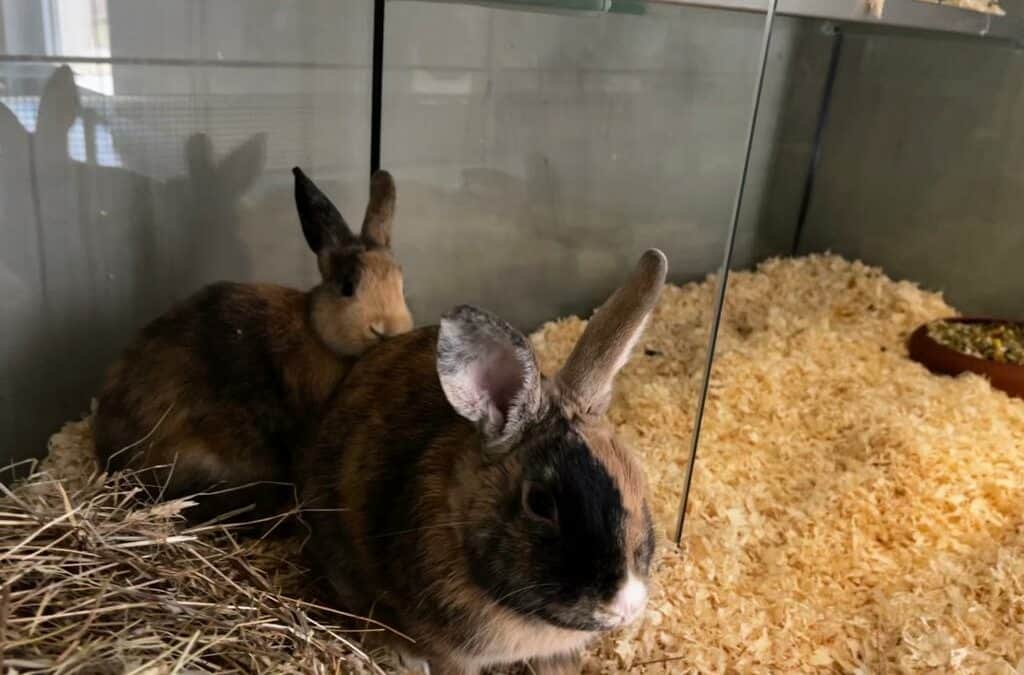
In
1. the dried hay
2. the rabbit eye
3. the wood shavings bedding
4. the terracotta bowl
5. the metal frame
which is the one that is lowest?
the wood shavings bedding

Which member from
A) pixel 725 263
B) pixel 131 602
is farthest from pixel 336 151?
pixel 131 602

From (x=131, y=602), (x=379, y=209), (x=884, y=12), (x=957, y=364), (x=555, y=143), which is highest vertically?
(x=884, y=12)

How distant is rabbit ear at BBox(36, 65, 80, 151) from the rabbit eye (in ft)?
5.42

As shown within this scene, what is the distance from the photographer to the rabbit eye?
1425mm

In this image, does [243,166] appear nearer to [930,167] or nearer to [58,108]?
[58,108]

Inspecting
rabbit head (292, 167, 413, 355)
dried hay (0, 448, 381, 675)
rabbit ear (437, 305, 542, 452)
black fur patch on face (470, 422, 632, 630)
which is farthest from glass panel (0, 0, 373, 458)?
black fur patch on face (470, 422, 632, 630)

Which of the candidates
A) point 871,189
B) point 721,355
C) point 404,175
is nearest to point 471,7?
point 404,175

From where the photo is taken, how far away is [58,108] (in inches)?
84.9

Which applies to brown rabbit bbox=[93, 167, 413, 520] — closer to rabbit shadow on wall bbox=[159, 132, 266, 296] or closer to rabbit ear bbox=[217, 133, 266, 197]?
rabbit shadow on wall bbox=[159, 132, 266, 296]

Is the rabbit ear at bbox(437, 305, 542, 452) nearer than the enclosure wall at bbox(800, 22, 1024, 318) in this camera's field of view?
Yes

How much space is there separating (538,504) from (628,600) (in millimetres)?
226

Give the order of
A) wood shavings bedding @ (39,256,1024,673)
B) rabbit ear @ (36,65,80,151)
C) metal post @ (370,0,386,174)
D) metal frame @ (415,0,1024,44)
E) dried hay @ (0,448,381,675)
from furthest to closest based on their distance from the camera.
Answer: metal post @ (370,0,386,174)
metal frame @ (415,0,1024,44)
rabbit ear @ (36,65,80,151)
wood shavings bedding @ (39,256,1024,673)
dried hay @ (0,448,381,675)

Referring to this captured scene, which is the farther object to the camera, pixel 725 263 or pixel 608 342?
pixel 725 263

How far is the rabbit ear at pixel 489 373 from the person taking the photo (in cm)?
144
